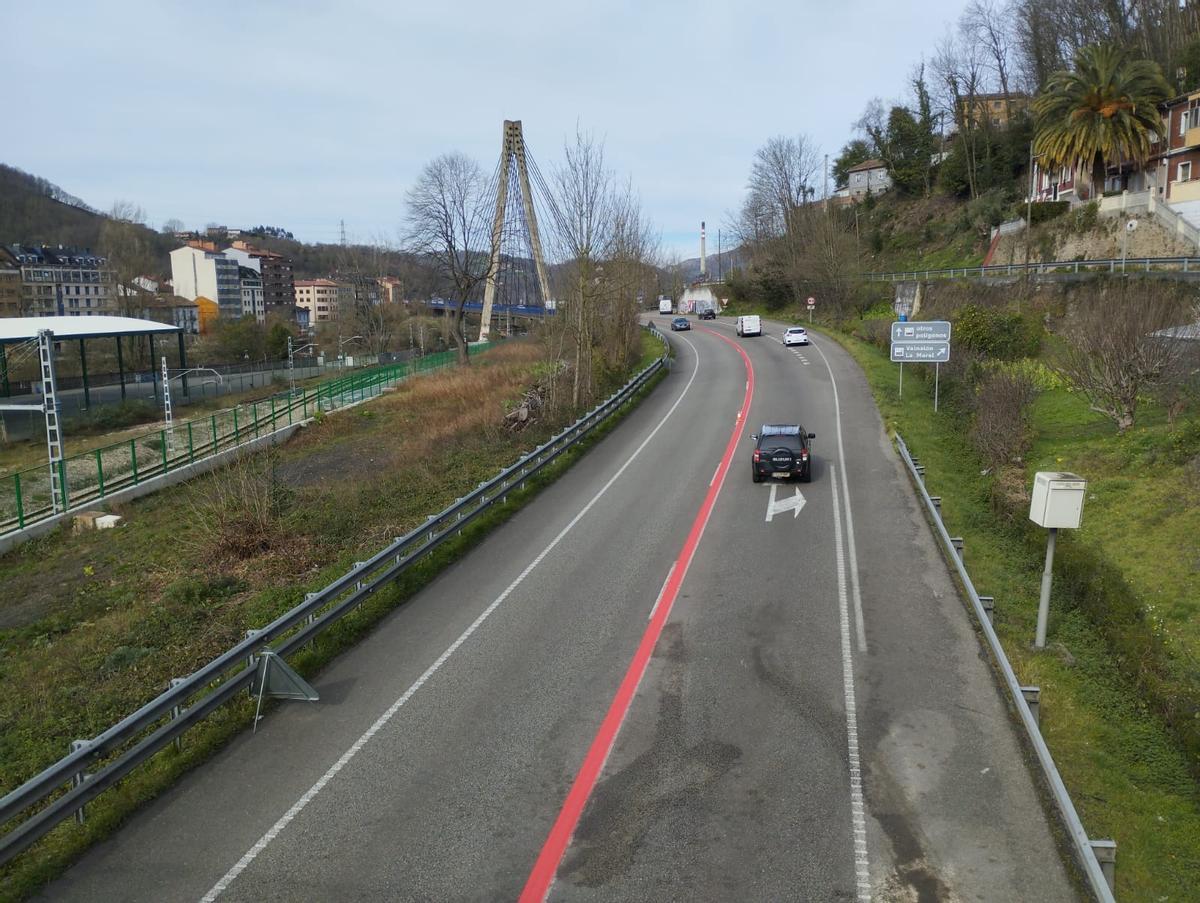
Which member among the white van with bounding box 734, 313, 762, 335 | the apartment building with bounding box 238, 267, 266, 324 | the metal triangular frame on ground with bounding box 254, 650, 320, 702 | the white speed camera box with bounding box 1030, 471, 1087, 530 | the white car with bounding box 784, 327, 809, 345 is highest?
the apartment building with bounding box 238, 267, 266, 324

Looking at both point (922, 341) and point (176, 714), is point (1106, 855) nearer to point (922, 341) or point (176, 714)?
point (176, 714)

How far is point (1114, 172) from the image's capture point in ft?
184

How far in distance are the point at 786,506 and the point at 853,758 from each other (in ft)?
35.8

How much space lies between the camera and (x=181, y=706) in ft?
33.1

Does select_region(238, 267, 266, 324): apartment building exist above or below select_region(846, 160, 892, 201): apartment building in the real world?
below

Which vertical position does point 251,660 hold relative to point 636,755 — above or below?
above

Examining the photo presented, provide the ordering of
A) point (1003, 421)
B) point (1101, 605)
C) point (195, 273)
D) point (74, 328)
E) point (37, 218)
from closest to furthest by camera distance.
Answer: point (1101, 605) < point (1003, 421) < point (74, 328) < point (195, 273) < point (37, 218)

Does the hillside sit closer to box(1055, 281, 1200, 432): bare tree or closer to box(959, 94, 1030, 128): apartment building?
box(959, 94, 1030, 128): apartment building

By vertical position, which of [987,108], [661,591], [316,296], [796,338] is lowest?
[661,591]

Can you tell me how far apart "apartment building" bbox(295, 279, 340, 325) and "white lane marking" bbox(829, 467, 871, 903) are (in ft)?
541

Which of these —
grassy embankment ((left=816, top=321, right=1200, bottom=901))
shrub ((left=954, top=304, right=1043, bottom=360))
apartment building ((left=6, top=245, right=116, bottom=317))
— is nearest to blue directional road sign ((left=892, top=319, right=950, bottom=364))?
shrub ((left=954, top=304, right=1043, bottom=360))

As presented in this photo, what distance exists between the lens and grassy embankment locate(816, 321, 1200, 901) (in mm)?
8391

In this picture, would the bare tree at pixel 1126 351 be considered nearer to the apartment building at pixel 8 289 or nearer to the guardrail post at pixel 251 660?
the guardrail post at pixel 251 660

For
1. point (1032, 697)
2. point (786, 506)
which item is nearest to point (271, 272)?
point (786, 506)
